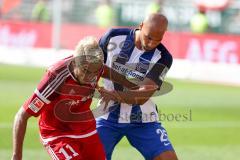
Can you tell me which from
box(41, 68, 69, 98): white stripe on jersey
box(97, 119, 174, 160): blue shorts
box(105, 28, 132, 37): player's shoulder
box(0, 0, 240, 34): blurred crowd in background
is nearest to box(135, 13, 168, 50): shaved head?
box(105, 28, 132, 37): player's shoulder

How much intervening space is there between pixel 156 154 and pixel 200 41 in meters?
19.3

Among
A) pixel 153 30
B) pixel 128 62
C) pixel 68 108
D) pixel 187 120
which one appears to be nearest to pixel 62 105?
pixel 68 108

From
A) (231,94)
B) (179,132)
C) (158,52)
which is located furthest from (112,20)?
(158,52)

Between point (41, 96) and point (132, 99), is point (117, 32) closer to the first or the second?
point (132, 99)

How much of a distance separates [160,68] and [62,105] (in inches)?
70.0

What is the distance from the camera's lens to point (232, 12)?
93.5ft

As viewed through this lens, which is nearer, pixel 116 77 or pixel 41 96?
pixel 41 96

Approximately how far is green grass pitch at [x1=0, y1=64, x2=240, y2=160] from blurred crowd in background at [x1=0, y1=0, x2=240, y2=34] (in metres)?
3.28

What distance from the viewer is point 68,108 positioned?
7.84m

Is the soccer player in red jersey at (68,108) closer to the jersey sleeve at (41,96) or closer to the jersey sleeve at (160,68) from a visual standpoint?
the jersey sleeve at (41,96)

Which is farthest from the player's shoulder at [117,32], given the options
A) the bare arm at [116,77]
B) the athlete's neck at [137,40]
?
the bare arm at [116,77]

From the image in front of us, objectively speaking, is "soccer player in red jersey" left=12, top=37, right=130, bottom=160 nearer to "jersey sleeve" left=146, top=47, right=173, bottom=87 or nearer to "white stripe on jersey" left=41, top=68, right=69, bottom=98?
"white stripe on jersey" left=41, top=68, right=69, bottom=98

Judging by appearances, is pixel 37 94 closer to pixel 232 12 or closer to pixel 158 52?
pixel 158 52

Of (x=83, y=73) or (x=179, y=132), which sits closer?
(x=83, y=73)
